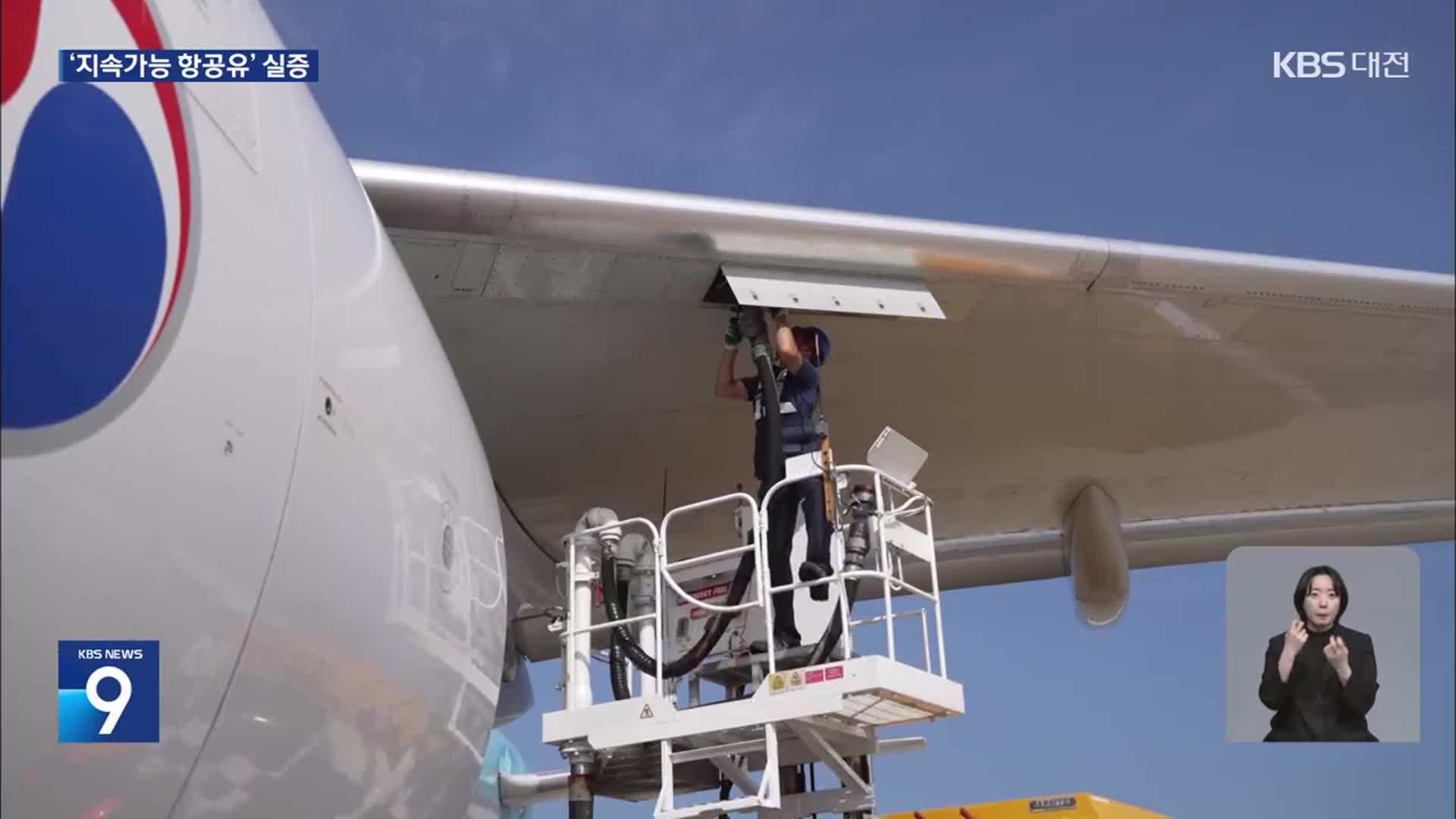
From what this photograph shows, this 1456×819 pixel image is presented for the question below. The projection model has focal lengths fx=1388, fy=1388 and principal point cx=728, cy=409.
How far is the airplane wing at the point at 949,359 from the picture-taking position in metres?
6.28

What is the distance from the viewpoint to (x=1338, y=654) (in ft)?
18.6

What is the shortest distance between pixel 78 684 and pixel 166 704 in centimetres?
34

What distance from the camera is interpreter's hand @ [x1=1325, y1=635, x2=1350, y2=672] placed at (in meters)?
5.66

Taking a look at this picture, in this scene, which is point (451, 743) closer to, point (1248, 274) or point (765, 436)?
point (765, 436)

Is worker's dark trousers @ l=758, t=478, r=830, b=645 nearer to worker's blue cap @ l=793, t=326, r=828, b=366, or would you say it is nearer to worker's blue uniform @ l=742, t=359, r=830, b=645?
worker's blue uniform @ l=742, t=359, r=830, b=645

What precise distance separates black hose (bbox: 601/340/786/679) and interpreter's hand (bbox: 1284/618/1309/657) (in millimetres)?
2168

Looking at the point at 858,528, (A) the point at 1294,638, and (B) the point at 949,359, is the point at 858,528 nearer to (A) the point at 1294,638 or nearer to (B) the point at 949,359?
(A) the point at 1294,638

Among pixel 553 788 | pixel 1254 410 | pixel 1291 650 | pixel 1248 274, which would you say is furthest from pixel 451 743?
pixel 1254 410

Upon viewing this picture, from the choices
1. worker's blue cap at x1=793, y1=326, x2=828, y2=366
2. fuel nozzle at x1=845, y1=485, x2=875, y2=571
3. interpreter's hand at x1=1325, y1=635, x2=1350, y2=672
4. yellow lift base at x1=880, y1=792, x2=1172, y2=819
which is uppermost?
worker's blue cap at x1=793, y1=326, x2=828, y2=366

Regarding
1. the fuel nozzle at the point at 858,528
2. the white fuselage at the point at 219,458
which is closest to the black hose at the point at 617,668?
the fuel nozzle at the point at 858,528

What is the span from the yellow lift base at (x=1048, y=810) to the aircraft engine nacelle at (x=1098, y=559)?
253 centimetres

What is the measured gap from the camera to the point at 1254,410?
8.65m

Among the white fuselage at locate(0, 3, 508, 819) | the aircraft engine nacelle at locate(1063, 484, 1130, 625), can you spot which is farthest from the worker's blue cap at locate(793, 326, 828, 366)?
the aircraft engine nacelle at locate(1063, 484, 1130, 625)

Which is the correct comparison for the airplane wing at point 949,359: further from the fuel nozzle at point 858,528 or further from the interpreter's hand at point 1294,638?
the interpreter's hand at point 1294,638
